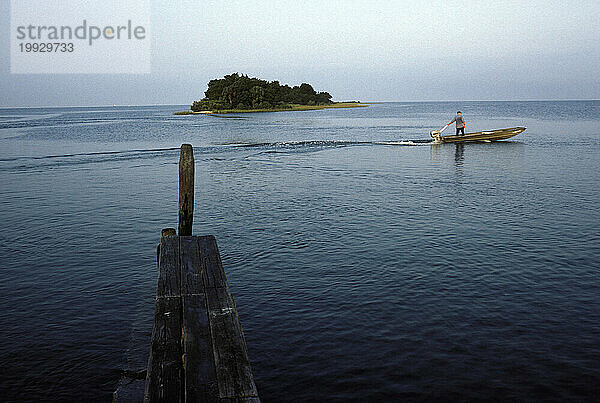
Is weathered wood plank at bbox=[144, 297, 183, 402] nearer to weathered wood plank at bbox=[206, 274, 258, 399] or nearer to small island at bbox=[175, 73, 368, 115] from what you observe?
weathered wood plank at bbox=[206, 274, 258, 399]

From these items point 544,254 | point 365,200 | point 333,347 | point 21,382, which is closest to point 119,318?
point 21,382

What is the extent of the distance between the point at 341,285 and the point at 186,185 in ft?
13.1

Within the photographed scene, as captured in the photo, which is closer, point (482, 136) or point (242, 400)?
point (242, 400)

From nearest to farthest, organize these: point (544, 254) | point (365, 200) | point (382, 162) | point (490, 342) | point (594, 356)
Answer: point (594, 356) → point (490, 342) → point (544, 254) → point (365, 200) → point (382, 162)

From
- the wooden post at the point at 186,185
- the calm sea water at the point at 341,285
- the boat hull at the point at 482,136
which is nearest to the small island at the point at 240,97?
the boat hull at the point at 482,136

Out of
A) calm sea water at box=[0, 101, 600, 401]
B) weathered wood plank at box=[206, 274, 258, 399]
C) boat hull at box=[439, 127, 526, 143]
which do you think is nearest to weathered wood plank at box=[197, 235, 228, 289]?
weathered wood plank at box=[206, 274, 258, 399]

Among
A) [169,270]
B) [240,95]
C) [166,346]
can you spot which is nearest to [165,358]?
[166,346]

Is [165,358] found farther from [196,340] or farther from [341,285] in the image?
[341,285]

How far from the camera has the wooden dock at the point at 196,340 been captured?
4.20 meters

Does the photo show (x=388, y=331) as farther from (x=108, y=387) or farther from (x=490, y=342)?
(x=108, y=387)

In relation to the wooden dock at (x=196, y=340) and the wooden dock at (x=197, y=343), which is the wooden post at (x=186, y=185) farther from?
the wooden dock at (x=197, y=343)

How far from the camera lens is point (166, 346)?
15.7ft

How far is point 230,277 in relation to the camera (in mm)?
11828

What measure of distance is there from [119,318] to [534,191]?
62.0 feet
